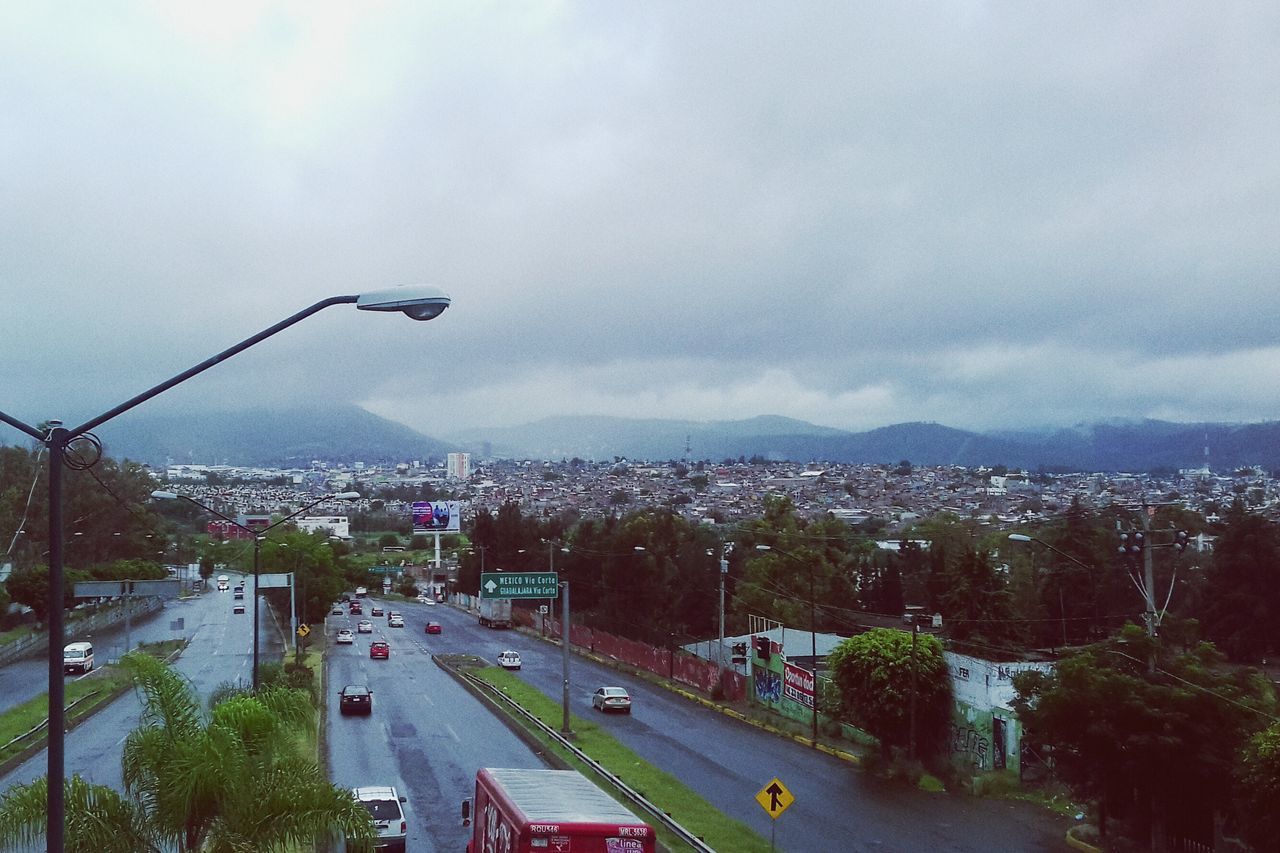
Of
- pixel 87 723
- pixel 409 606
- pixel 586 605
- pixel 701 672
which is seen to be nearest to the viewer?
pixel 87 723

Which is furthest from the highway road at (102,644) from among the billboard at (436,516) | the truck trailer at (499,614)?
the billboard at (436,516)

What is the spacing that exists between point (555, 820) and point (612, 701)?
32.3m

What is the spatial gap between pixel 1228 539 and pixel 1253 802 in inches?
1859

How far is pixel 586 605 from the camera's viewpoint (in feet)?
293

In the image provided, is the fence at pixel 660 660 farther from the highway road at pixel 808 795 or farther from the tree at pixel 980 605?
the tree at pixel 980 605

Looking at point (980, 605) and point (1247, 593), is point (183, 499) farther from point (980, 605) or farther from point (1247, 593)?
point (1247, 593)

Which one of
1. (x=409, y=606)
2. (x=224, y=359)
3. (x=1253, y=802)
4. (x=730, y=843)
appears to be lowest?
(x=409, y=606)

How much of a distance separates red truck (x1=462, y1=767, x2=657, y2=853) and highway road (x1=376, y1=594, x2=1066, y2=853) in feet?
29.7

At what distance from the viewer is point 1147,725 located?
23.6 metres

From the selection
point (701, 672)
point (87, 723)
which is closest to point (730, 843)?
point (87, 723)

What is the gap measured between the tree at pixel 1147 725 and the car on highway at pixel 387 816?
13.8 metres

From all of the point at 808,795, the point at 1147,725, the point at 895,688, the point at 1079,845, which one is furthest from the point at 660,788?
the point at 1147,725

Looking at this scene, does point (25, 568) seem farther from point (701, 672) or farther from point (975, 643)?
point (975, 643)

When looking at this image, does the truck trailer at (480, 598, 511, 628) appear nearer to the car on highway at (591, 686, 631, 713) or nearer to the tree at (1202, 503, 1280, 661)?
the car on highway at (591, 686, 631, 713)
